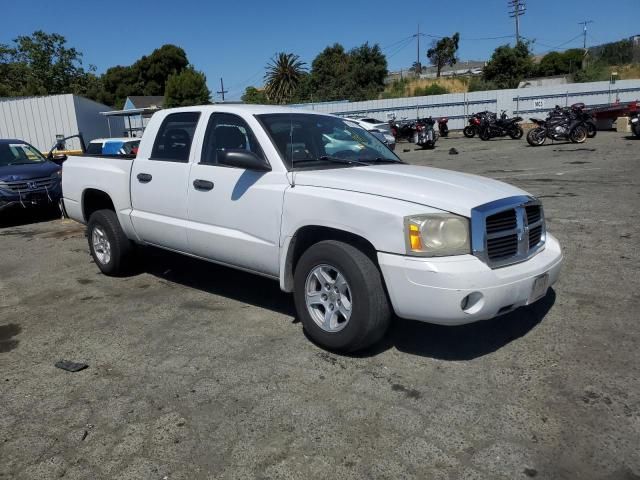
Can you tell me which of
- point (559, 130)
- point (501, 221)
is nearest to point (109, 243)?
point (501, 221)

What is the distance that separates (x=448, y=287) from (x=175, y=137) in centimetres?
306

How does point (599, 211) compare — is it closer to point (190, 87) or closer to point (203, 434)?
point (203, 434)

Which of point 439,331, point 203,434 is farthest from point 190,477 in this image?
point 439,331

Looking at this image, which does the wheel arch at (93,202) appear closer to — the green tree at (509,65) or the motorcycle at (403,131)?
the motorcycle at (403,131)

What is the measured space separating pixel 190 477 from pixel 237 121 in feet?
9.68

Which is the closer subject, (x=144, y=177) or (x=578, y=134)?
(x=144, y=177)

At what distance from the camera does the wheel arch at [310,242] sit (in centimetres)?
389

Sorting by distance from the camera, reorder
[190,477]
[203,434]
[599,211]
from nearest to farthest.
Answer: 1. [190,477]
2. [203,434]
3. [599,211]

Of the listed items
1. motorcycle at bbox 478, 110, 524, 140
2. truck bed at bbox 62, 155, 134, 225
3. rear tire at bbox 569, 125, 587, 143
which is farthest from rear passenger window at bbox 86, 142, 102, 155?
motorcycle at bbox 478, 110, 524, 140

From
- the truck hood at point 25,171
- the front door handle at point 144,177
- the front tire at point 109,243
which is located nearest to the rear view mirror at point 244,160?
the front door handle at point 144,177

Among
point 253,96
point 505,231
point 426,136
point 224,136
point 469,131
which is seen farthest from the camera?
point 253,96

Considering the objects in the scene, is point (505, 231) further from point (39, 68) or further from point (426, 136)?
point (39, 68)

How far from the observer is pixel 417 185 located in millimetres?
3879

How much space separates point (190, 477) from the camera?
2.72 m
